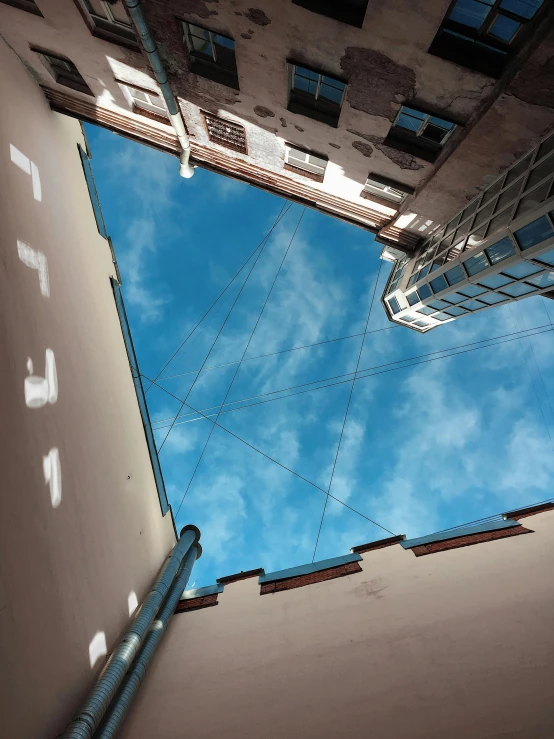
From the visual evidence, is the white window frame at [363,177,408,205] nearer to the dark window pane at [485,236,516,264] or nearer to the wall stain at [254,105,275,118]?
the dark window pane at [485,236,516,264]

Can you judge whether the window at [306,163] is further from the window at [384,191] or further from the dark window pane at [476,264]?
the dark window pane at [476,264]

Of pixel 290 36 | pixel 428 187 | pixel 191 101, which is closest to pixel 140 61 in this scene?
pixel 191 101

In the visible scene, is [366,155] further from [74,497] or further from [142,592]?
[142,592]

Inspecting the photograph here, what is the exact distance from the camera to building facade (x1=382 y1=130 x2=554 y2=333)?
7.97 meters

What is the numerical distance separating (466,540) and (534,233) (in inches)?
318

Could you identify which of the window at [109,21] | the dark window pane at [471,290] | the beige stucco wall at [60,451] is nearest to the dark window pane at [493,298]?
the dark window pane at [471,290]

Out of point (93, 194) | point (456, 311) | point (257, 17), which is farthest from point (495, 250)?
point (93, 194)

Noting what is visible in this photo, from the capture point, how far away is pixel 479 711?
543 centimetres

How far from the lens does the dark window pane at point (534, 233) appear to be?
25.9 feet

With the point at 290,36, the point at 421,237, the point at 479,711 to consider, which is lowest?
the point at 479,711

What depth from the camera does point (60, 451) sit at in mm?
6824

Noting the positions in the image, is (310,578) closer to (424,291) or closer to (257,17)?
(424,291)

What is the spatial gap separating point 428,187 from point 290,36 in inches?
205

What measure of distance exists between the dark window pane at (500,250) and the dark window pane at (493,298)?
6.78ft
